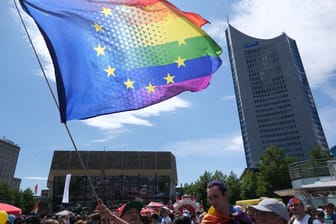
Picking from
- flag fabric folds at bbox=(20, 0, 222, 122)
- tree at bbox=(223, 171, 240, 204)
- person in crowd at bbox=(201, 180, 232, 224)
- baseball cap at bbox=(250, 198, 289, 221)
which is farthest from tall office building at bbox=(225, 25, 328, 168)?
baseball cap at bbox=(250, 198, 289, 221)

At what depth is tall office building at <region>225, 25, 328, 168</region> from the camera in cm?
12369

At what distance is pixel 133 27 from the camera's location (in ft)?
16.2

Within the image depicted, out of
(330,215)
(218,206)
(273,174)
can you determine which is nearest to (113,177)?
(273,174)

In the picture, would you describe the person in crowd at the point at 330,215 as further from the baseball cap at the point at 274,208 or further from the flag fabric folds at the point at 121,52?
the baseball cap at the point at 274,208

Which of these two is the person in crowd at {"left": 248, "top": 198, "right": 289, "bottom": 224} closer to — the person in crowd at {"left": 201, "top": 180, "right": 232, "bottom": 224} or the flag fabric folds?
the person in crowd at {"left": 201, "top": 180, "right": 232, "bottom": 224}

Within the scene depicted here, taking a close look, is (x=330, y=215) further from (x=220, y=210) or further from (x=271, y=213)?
(x=271, y=213)

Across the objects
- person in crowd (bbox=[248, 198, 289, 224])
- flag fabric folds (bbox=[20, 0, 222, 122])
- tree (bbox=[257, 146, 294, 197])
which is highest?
tree (bbox=[257, 146, 294, 197])

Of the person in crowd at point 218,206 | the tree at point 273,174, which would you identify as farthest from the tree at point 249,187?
the person in crowd at point 218,206

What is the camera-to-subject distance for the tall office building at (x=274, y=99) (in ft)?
406

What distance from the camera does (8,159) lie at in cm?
12862

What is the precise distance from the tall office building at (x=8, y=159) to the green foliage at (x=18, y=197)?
6013 cm

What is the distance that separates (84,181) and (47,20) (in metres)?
70.6

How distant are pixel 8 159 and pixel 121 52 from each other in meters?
148

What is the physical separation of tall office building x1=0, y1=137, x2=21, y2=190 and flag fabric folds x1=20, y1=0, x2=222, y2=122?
5545 inches
